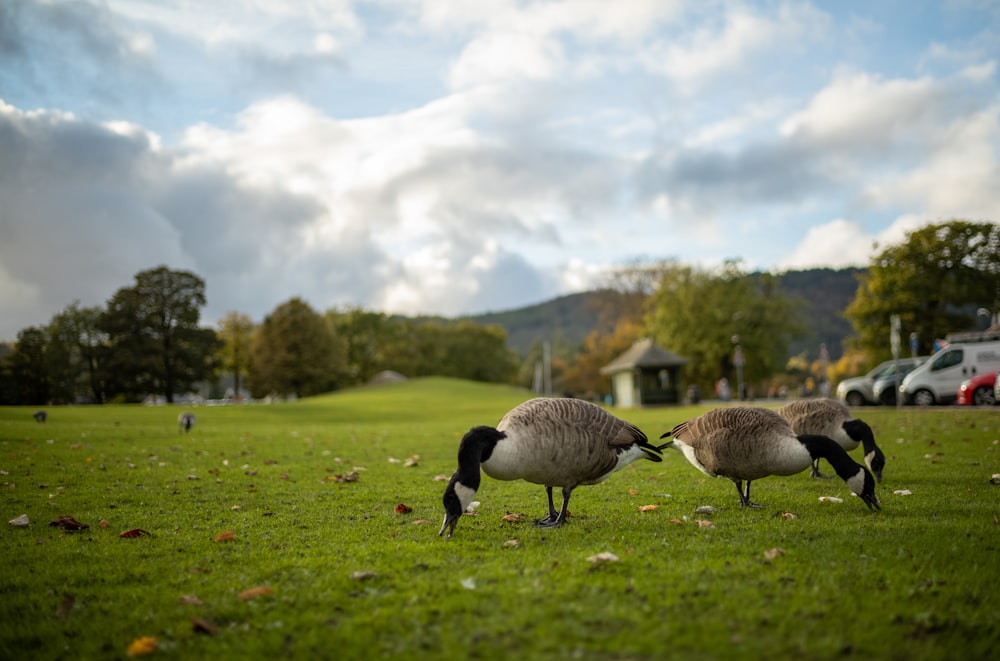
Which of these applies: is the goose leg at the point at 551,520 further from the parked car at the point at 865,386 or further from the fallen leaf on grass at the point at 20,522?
the parked car at the point at 865,386

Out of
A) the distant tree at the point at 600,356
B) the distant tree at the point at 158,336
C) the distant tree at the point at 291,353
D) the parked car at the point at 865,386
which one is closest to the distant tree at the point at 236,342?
the distant tree at the point at 291,353

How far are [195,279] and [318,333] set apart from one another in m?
17.4

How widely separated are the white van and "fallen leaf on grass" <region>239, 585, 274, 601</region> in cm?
3565

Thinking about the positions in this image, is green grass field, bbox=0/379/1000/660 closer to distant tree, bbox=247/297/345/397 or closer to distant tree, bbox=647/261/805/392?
distant tree, bbox=647/261/805/392

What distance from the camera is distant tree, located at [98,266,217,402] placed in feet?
234

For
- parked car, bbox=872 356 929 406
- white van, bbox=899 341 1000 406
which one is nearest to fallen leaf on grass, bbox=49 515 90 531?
white van, bbox=899 341 1000 406

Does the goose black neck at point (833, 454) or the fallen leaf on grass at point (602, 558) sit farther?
the goose black neck at point (833, 454)

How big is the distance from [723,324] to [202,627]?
8042cm

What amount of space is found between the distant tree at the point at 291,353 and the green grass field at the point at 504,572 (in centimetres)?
7642

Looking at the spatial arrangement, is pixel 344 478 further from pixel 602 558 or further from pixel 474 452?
pixel 602 558

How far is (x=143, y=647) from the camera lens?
4355 mm

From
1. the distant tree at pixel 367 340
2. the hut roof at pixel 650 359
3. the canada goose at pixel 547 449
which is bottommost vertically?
the canada goose at pixel 547 449

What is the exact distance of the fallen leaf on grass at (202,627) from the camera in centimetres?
460

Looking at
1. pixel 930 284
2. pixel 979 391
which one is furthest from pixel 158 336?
pixel 930 284
